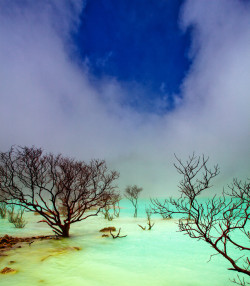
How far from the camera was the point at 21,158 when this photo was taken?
33.9 feet

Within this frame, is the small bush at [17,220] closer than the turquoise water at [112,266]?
No

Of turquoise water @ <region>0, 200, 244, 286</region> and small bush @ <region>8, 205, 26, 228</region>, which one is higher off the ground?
small bush @ <region>8, 205, 26, 228</region>

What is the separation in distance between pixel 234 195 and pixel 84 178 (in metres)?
8.50

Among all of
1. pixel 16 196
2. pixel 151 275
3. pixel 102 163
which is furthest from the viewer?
pixel 102 163

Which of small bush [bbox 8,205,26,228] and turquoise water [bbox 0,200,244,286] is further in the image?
small bush [bbox 8,205,26,228]

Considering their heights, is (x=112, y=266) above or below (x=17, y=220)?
below

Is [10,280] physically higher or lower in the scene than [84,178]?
lower

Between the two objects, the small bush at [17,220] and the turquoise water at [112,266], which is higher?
the small bush at [17,220]

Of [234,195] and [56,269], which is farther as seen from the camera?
[56,269]

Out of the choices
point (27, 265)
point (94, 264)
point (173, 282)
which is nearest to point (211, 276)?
point (173, 282)

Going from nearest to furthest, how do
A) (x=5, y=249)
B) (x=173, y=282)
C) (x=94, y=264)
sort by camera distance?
(x=173, y=282) < (x=94, y=264) < (x=5, y=249)

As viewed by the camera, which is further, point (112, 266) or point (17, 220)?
point (17, 220)

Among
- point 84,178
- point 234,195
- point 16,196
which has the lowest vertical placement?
point 234,195

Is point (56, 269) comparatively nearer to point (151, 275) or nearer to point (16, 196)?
point (151, 275)
